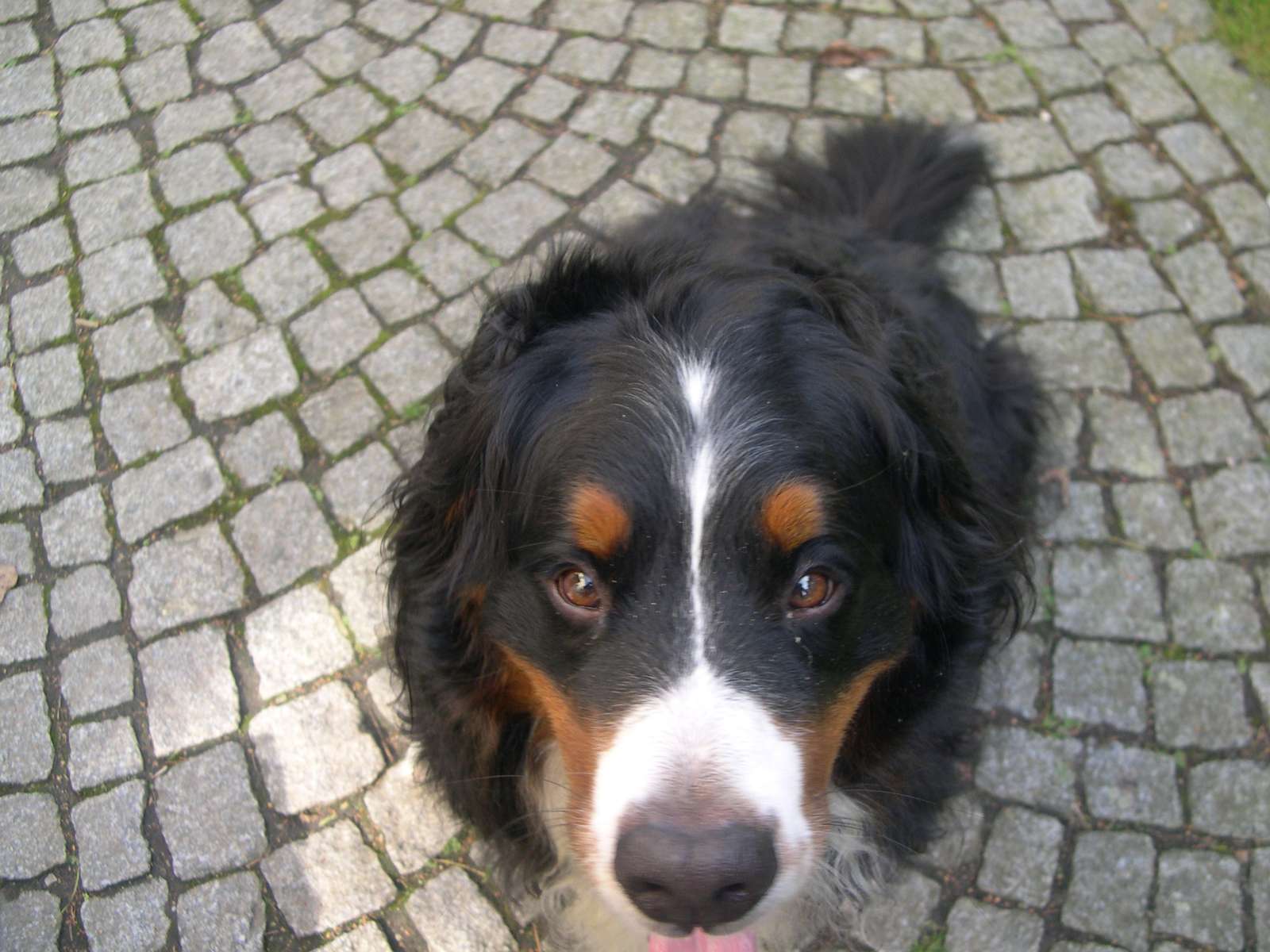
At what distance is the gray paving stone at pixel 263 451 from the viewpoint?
3.28 metres

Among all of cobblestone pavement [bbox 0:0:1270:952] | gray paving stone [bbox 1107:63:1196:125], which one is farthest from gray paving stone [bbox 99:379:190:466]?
gray paving stone [bbox 1107:63:1196:125]

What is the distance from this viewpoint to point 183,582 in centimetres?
312

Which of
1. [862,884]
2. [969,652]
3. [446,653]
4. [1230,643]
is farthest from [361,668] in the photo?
[1230,643]

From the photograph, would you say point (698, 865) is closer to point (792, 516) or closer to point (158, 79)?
point (792, 516)

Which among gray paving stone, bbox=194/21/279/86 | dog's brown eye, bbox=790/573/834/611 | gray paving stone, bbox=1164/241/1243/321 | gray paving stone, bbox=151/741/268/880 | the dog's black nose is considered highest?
dog's brown eye, bbox=790/573/834/611

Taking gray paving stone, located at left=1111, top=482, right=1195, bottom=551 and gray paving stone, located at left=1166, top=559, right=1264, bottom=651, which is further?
gray paving stone, located at left=1111, top=482, right=1195, bottom=551

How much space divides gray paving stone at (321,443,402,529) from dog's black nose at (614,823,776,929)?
5.77ft

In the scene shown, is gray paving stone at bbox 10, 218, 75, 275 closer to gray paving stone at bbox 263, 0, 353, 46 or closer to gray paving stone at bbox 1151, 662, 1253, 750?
gray paving stone at bbox 263, 0, 353, 46

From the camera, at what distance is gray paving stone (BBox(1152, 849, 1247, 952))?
2.62 m

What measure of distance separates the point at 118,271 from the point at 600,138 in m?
1.83

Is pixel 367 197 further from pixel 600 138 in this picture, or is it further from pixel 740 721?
pixel 740 721

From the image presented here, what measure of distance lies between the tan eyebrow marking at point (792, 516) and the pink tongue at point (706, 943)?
3.41ft

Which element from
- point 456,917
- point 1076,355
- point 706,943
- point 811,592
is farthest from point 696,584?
point 1076,355

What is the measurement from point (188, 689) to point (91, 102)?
2525 mm
